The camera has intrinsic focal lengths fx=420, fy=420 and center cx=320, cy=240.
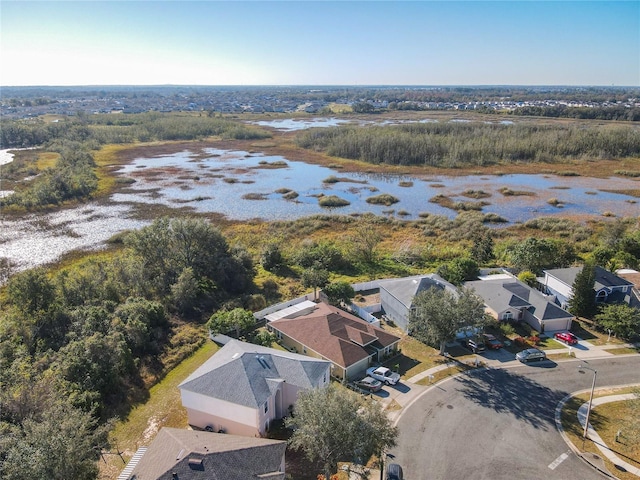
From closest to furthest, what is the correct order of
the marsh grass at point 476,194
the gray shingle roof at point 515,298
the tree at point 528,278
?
the gray shingle roof at point 515,298, the tree at point 528,278, the marsh grass at point 476,194

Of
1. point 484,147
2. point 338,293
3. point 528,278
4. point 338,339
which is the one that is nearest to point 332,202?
point 338,293

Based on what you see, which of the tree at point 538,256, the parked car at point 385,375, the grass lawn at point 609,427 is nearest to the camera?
the grass lawn at point 609,427

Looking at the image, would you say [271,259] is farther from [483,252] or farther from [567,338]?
[567,338]

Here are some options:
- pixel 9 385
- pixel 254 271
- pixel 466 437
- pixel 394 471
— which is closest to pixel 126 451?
pixel 9 385

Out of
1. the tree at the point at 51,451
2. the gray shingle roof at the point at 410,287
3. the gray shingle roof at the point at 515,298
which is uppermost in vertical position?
the tree at the point at 51,451

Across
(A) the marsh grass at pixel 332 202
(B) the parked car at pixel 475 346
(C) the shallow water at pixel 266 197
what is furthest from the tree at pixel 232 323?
(A) the marsh grass at pixel 332 202

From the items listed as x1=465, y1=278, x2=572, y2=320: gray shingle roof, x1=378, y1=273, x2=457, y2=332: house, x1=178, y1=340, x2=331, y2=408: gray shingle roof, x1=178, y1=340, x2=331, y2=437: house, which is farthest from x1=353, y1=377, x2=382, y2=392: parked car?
x1=465, y1=278, x2=572, y2=320: gray shingle roof

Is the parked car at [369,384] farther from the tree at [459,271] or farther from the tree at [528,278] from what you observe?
the tree at [528,278]
